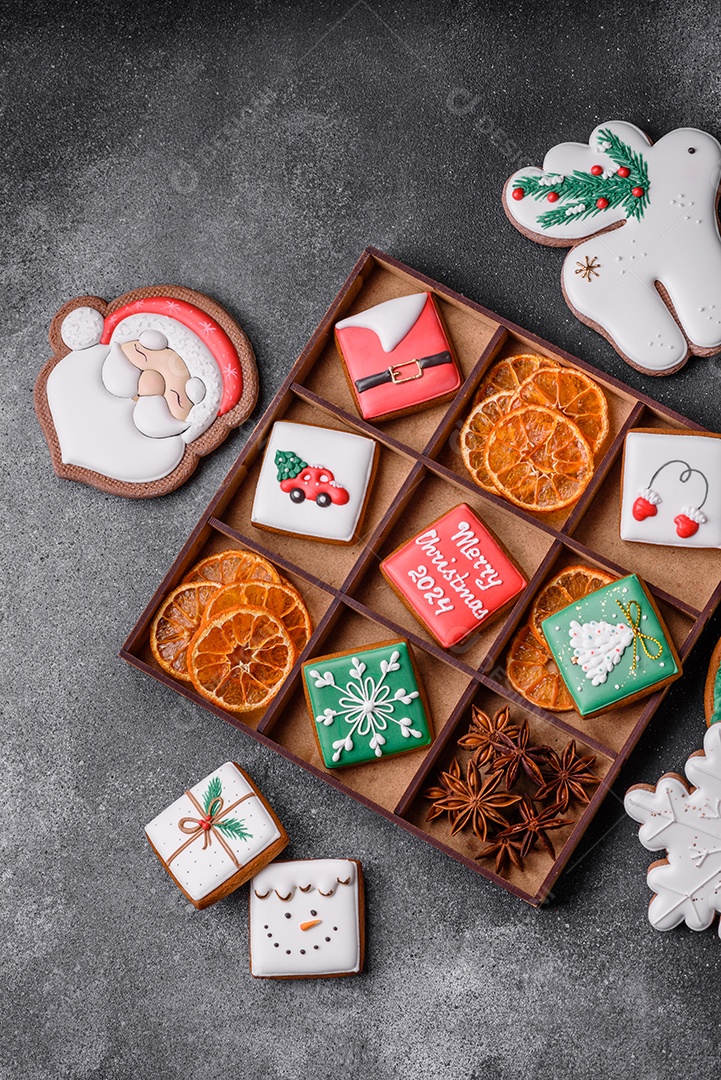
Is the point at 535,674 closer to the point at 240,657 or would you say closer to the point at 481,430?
the point at 481,430

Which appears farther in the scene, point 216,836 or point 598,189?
point 598,189

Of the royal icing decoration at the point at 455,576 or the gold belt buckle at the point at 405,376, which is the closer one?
the royal icing decoration at the point at 455,576

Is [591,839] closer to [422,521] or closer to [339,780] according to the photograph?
[339,780]

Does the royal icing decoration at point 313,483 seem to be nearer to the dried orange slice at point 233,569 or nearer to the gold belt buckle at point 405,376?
the dried orange slice at point 233,569

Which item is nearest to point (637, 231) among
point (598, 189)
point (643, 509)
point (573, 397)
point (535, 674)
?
point (598, 189)

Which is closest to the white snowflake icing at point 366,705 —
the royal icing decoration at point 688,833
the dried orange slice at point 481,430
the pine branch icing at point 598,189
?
the dried orange slice at point 481,430
